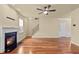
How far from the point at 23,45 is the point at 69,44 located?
1.88 metres

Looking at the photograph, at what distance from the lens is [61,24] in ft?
19.4

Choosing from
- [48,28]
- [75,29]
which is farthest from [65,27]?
[75,29]

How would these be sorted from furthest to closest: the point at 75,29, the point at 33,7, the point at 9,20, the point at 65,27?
the point at 65,27 < the point at 75,29 < the point at 9,20 < the point at 33,7

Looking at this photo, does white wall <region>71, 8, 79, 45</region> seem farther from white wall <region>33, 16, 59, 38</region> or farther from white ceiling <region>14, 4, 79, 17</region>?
white ceiling <region>14, 4, 79, 17</region>

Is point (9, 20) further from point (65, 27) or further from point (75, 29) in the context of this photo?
point (65, 27)

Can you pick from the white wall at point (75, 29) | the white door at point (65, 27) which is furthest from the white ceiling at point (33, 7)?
the white door at point (65, 27)

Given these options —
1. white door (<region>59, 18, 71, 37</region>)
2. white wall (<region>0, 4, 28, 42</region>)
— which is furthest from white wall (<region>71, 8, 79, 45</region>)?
white wall (<region>0, 4, 28, 42</region>)

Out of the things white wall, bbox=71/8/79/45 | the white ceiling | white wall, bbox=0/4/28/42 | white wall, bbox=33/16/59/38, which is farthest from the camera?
white wall, bbox=33/16/59/38

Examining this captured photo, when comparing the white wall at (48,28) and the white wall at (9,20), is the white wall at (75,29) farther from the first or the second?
the white wall at (9,20)

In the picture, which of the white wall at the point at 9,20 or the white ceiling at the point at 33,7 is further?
the white wall at the point at 9,20

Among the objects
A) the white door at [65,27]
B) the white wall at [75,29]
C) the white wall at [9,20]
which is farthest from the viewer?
the white door at [65,27]
